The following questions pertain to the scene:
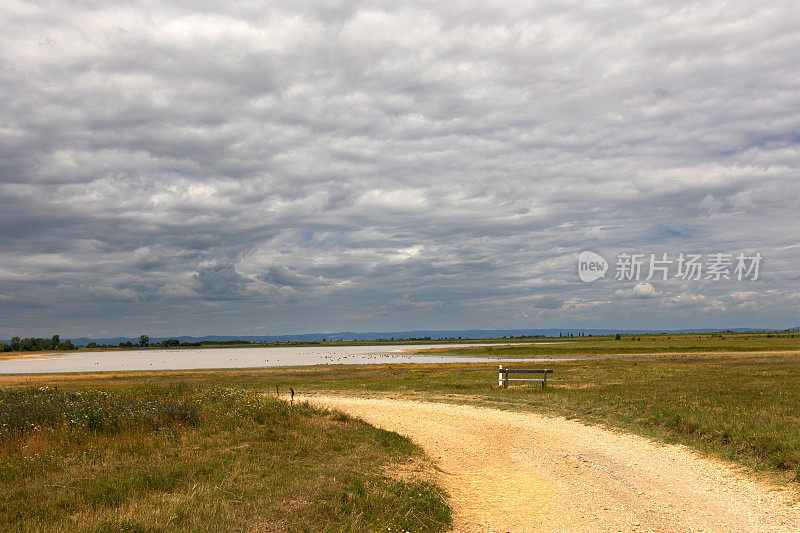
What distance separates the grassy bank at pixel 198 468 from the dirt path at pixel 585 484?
4.45 ft

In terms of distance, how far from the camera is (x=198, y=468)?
1143 cm

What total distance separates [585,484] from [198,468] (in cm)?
915

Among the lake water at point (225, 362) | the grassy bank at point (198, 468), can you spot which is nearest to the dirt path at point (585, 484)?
the grassy bank at point (198, 468)

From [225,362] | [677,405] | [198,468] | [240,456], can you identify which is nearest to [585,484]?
[240,456]

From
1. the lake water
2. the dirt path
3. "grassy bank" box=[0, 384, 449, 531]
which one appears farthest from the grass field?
the lake water

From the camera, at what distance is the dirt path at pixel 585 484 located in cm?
1007

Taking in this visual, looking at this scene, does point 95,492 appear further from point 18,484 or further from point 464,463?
point 464,463

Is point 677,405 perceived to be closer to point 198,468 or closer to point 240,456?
point 240,456

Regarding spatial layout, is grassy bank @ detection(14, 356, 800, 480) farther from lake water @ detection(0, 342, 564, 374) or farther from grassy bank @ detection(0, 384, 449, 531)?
lake water @ detection(0, 342, 564, 374)

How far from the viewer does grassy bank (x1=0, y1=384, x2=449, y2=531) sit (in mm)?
8703

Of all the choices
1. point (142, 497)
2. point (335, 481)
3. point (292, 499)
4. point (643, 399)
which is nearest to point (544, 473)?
point (335, 481)

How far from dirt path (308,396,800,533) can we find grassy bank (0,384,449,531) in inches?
53.4

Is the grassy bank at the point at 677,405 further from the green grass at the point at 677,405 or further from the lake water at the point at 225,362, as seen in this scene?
the lake water at the point at 225,362

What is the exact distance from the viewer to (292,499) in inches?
378
